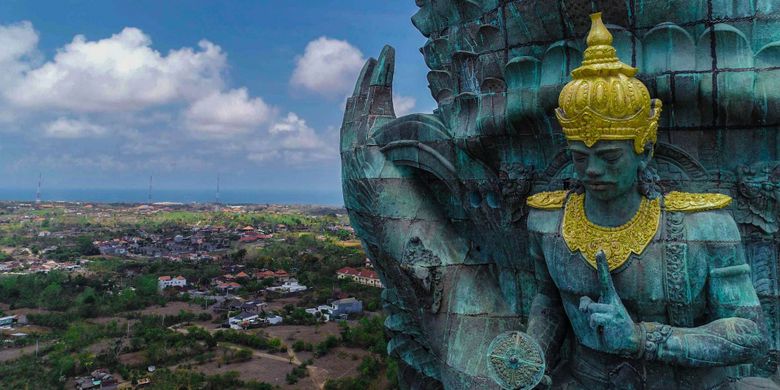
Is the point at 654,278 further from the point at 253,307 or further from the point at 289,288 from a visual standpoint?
the point at 289,288

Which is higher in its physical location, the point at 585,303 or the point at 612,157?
the point at 612,157

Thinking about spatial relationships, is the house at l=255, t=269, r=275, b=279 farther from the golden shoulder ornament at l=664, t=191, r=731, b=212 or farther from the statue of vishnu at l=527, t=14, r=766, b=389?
the golden shoulder ornament at l=664, t=191, r=731, b=212

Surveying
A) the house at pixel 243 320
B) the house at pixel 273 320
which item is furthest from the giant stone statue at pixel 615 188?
the house at pixel 273 320

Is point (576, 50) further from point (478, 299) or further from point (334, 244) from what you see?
point (334, 244)

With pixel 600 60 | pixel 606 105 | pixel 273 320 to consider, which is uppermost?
pixel 600 60

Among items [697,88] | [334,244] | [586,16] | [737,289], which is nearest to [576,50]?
[586,16]

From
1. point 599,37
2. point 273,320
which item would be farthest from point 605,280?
point 273,320

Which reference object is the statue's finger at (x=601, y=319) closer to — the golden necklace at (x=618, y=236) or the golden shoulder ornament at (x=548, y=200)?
the golden necklace at (x=618, y=236)

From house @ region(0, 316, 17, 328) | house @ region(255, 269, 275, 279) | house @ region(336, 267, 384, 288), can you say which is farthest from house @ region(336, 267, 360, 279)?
house @ region(0, 316, 17, 328)
